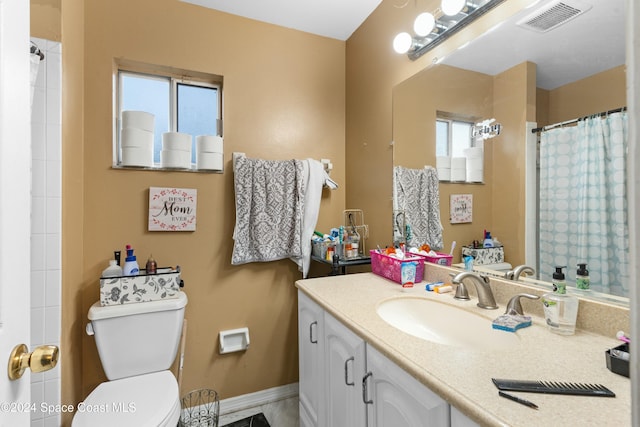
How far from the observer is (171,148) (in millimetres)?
1729

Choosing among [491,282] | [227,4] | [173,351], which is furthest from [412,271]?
[227,4]

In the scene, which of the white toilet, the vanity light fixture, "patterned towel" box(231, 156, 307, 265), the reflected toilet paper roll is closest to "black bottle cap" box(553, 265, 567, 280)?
the vanity light fixture

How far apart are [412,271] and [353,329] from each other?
58 cm

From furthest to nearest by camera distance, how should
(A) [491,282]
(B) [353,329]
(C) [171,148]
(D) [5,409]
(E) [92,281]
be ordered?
1. (C) [171,148]
2. (E) [92,281]
3. (A) [491,282]
4. (B) [353,329]
5. (D) [5,409]

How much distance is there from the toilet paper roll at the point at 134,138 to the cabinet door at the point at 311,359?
3.89ft

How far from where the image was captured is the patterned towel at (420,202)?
1509 mm

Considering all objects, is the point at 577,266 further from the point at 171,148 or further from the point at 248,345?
the point at 171,148

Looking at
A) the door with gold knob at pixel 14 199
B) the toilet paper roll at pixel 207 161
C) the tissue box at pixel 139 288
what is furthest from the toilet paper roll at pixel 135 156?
the door with gold knob at pixel 14 199

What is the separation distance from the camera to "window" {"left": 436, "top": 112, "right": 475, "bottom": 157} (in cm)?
133

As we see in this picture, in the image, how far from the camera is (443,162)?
4.75 feet

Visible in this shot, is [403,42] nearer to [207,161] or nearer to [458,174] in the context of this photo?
[458,174]

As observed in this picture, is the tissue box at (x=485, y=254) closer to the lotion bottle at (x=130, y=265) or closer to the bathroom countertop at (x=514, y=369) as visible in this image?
the bathroom countertop at (x=514, y=369)

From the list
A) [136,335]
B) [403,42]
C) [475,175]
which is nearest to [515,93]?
[475,175]

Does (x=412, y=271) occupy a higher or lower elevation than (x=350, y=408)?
higher
